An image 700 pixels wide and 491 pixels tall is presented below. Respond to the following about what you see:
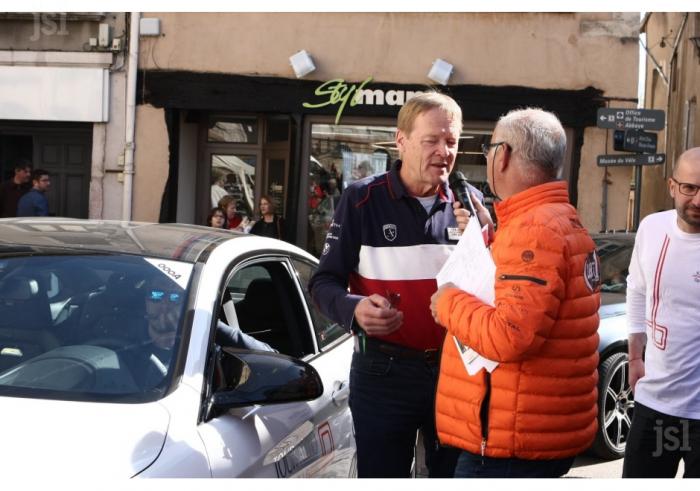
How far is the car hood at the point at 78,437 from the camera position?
2385 mm

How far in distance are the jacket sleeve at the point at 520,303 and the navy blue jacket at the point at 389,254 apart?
0.75 metres

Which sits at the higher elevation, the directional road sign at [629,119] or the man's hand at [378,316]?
the directional road sign at [629,119]

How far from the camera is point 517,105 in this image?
532 inches

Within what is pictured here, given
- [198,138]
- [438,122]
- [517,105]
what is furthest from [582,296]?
[198,138]

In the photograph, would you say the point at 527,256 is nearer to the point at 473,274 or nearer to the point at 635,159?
the point at 473,274

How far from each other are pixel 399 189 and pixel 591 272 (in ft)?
3.11

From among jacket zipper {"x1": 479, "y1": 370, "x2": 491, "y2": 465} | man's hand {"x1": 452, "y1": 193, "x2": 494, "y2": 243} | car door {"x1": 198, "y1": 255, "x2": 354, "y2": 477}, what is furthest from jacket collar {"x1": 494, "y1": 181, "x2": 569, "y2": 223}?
car door {"x1": 198, "y1": 255, "x2": 354, "y2": 477}

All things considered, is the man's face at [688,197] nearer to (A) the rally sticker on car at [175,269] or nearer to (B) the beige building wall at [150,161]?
(A) the rally sticker on car at [175,269]

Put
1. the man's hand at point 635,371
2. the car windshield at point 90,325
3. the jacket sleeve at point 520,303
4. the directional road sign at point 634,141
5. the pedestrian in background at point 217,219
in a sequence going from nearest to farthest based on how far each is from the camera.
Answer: the jacket sleeve at point 520,303
the car windshield at point 90,325
the man's hand at point 635,371
the directional road sign at point 634,141
the pedestrian in background at point 217,219

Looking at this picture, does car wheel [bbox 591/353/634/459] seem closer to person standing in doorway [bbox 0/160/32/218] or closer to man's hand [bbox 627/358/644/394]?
man's hand [bbox 627/358/644/394]

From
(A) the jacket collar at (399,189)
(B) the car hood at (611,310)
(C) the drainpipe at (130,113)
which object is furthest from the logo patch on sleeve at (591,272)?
(C) the drainpipe at (130,113)

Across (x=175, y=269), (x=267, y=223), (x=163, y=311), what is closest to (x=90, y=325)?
(x=163, y=311)

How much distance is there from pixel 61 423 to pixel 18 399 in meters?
0.21

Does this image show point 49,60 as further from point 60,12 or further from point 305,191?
point 305,191
